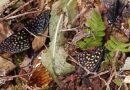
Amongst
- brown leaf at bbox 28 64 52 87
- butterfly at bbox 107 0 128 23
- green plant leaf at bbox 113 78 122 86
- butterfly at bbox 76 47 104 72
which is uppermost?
butterfly at bbox 107 0 128 23

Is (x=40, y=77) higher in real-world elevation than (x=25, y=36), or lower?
lower

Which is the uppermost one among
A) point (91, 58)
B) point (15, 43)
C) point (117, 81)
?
point (15, 43)

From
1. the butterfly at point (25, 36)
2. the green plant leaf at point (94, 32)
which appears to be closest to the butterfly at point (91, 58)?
the green plant leaf at point (94, 32)

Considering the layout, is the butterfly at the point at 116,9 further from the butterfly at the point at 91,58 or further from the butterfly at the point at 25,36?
the butterfly at the point at 25,36

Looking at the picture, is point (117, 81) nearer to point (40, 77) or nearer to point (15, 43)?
point (40, 77)

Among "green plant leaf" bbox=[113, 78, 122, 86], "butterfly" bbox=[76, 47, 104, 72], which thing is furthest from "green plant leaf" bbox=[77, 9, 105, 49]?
"green plant leaf" bbox=[113, 78, 122, 86]

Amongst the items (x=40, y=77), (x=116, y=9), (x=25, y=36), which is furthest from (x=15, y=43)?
(x=116, y=9)

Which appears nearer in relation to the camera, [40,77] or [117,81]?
[117,81]

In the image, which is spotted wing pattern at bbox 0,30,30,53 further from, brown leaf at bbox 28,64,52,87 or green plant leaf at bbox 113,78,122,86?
green plant leaf at bbox 113,78,122,86
